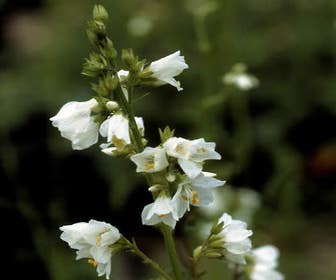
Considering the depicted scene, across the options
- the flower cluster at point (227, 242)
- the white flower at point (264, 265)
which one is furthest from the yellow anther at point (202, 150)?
the white flower at point (264, 265)

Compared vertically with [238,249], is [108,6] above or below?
above

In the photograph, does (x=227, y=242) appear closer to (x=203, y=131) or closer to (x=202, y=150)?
(x=202, y=150)

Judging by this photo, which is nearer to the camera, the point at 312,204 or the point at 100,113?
the point at 100,113

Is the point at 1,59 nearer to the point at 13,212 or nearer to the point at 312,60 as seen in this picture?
the point at 13,212

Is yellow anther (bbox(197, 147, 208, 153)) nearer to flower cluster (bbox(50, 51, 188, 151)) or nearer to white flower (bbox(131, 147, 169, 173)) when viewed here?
white flower (bbox(131, 147, 169, 173))

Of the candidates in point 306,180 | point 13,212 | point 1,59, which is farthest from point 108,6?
point 13,212

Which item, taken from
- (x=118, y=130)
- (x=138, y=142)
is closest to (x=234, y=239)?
(x=138, y=142)
